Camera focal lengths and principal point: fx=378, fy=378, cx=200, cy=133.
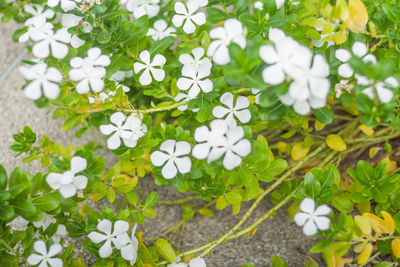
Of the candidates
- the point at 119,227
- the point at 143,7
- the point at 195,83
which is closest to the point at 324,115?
the point at 195,83

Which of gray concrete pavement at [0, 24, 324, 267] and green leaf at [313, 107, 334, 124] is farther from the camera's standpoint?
gray concrete pavement at [0, 24, 324, 267]

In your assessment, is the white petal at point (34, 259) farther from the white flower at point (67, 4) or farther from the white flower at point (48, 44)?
the white flower at point (67, 4)

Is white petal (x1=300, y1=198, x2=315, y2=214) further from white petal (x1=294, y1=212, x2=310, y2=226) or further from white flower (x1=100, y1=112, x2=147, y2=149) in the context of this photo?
white flower (x1=100, y1=112, x2=147, y2=149)

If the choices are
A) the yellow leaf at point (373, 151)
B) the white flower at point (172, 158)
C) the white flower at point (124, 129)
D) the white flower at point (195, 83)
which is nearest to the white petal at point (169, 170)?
the white flower at point (172, 158)

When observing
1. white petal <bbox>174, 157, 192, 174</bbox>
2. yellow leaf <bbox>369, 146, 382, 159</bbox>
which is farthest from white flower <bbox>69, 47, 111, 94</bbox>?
yellow leaf <bbox>369, 146, 382, 159</bbox>

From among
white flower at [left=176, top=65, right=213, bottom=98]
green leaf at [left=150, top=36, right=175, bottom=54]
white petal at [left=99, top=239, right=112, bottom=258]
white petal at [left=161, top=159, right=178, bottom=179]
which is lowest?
white petal at [left=99, top=239, right=112, bottom=258]

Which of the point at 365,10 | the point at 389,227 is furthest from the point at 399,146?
the point at 365,10
